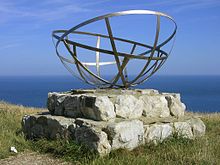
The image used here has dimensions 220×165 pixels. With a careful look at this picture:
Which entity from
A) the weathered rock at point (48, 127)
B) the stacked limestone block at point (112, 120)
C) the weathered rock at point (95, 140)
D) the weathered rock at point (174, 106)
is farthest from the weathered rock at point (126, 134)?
the weathered rock at point (174, 106)

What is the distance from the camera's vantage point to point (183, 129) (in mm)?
7820

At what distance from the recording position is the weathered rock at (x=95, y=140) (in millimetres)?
6297

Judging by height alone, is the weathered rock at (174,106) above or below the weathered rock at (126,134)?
above

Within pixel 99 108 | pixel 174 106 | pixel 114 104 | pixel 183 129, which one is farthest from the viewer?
pixel 174 106

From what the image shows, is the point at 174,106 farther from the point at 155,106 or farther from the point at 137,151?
the point at 137,151

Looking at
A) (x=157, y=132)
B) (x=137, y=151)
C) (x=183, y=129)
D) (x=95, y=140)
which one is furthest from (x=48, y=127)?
(x=183, y=129)

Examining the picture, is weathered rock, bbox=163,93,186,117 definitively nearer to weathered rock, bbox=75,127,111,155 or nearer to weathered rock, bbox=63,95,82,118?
weathered rock, bbox=63,95,82,118

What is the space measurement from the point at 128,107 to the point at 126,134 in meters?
0.81

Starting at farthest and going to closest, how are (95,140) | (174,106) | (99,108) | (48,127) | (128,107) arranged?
(174,106), (48,127), (128,107), (99,108), (95,140)

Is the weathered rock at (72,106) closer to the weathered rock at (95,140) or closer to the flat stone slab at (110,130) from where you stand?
the flat stone slab at (110,130)

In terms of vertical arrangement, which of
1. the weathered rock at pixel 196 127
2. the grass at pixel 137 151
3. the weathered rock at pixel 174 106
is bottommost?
the grass at pixel 137 151

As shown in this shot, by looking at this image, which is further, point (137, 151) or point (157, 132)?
point (157, 132)

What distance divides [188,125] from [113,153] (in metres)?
2.33

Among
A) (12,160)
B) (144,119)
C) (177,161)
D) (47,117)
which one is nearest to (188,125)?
(144,119)
